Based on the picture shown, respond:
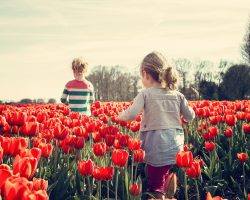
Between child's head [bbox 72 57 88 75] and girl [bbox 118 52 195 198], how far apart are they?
3146 mm

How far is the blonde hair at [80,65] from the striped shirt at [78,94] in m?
0.24

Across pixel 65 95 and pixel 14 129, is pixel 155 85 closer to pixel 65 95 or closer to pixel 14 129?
pixel 14 129

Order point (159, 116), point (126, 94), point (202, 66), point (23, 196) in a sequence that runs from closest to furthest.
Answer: point (23, 196) < point (159, 116) < point (202, 66) < point (126, 94)

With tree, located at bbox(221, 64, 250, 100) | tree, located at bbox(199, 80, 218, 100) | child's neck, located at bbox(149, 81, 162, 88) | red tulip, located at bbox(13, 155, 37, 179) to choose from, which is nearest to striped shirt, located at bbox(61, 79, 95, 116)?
child's neck, located at bbox(149, 81, 162, 88)

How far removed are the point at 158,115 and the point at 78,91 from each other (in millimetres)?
3764

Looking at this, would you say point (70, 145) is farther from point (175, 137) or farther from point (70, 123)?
point (175, 137)

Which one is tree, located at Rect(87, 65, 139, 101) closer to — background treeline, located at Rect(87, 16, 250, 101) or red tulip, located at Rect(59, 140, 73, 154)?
background treeline, located at Rect(87, 16, 250, 101)

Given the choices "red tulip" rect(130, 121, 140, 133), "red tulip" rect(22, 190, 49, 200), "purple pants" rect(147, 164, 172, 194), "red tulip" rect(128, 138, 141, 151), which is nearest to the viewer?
"red tulip" rect(22, 190, 49, 200)

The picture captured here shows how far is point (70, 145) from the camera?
441 cm

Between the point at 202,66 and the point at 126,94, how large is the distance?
13418 millimetres

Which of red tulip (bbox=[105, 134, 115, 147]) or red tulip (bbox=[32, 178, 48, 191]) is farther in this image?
red tulip (bbox=[105, 134, 115, 147])

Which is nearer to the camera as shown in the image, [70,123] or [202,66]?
[70,123]

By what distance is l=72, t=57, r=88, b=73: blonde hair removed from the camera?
8.52m

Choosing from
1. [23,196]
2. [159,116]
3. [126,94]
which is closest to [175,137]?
[159,116]
